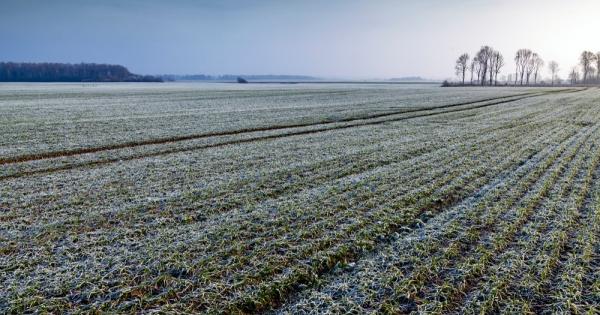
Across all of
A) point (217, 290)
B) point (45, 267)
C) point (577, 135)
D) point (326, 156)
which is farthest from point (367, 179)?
point (577, 135)

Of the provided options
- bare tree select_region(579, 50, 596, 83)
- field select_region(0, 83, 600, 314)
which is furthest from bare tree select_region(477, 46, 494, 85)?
field select_region(0, 83, 600, 314)

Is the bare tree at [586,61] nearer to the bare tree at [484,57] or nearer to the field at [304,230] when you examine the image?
the bare tree at [484,57]

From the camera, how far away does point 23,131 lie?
2422 centimetres

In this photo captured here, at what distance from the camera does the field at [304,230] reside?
233 inches

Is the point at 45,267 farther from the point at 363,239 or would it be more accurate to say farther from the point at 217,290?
the point at 363,239

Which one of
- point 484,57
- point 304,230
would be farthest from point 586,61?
point 304,230

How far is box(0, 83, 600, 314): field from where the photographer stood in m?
5.92

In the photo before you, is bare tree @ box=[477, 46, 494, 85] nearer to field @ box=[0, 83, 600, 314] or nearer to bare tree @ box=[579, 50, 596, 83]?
bare tree @ box=[579, 50, 596, 83]

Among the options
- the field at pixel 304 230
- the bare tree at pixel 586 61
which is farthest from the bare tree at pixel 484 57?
the field at pixel 304 230

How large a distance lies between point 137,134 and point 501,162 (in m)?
19.0

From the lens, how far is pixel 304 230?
8242 mm

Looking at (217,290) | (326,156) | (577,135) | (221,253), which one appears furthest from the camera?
(577,135)

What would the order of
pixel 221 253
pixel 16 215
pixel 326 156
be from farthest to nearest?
pixel 326 156 < pixel 16 215 < pixel 221 253

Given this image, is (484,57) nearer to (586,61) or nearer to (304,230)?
(586,61)
